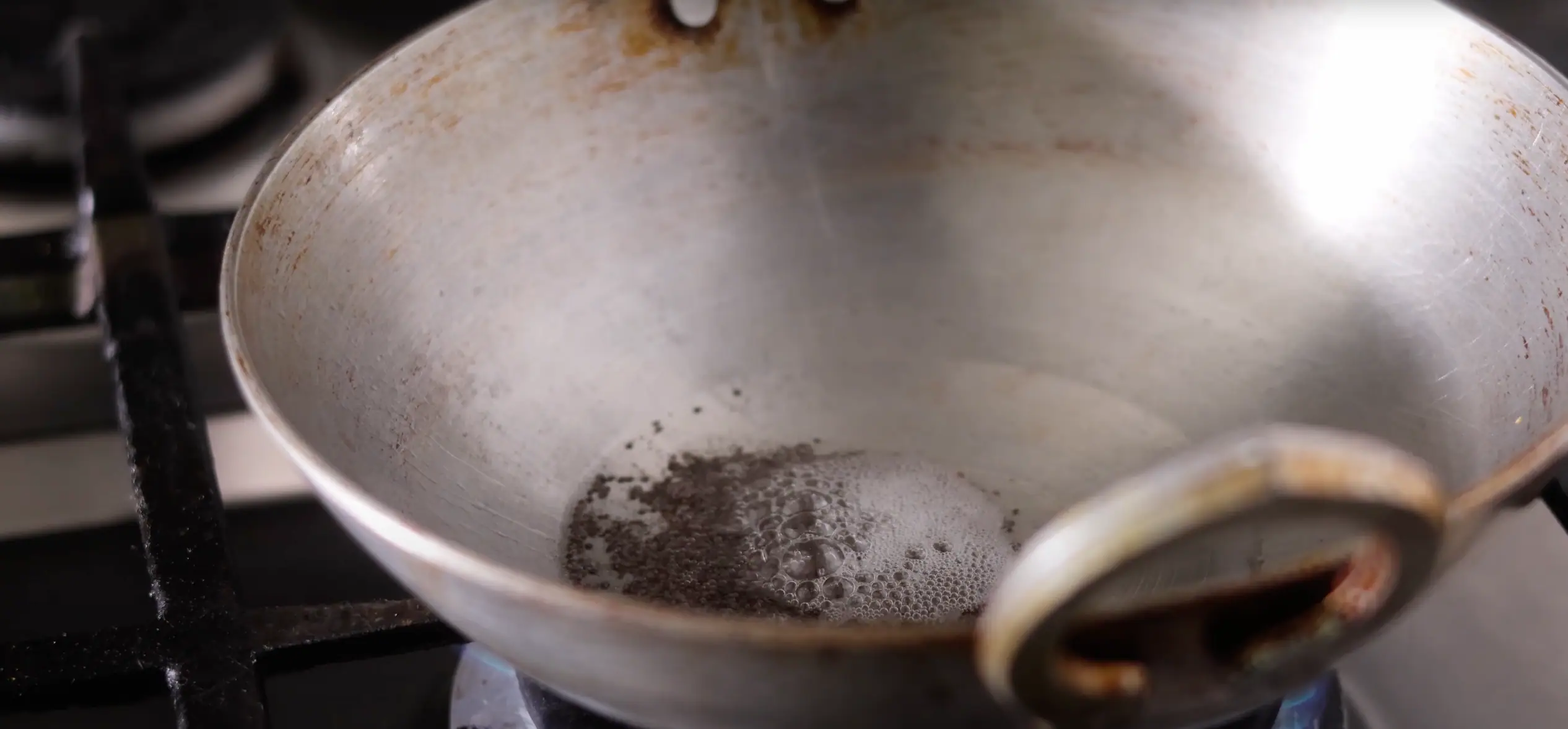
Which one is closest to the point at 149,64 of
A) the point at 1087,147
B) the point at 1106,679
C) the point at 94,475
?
the point at 94,475

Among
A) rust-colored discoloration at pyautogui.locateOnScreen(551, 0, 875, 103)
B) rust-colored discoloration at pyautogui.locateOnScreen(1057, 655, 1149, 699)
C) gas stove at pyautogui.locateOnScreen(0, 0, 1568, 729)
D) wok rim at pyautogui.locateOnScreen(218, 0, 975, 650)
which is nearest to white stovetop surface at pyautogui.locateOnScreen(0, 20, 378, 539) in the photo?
gas stove at pyautogui.locateOnScreen(0, 0, 1568, 729)

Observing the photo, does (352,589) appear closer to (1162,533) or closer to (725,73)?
(725,73)

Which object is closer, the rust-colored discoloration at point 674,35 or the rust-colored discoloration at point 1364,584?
the rust-colored discoloration at point 1364,584

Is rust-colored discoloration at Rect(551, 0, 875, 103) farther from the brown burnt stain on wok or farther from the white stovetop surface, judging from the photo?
the brown burnt stain on wok

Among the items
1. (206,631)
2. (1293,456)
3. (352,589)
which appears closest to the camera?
(1293,456)

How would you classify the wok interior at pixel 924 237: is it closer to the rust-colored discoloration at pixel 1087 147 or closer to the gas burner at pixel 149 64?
the rust-colored discoloration at pixel 1087 147

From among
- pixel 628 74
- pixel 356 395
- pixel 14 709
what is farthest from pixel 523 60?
pixel 14 709

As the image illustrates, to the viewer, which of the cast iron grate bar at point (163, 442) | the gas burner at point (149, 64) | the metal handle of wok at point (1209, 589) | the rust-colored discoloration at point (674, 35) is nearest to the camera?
the metal handle of wok at point (1209, 589)

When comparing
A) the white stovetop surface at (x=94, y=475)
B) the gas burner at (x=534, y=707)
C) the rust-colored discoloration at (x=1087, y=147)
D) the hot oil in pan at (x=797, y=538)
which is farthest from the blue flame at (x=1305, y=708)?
the white stovetop surface at (x=94, y=475)
